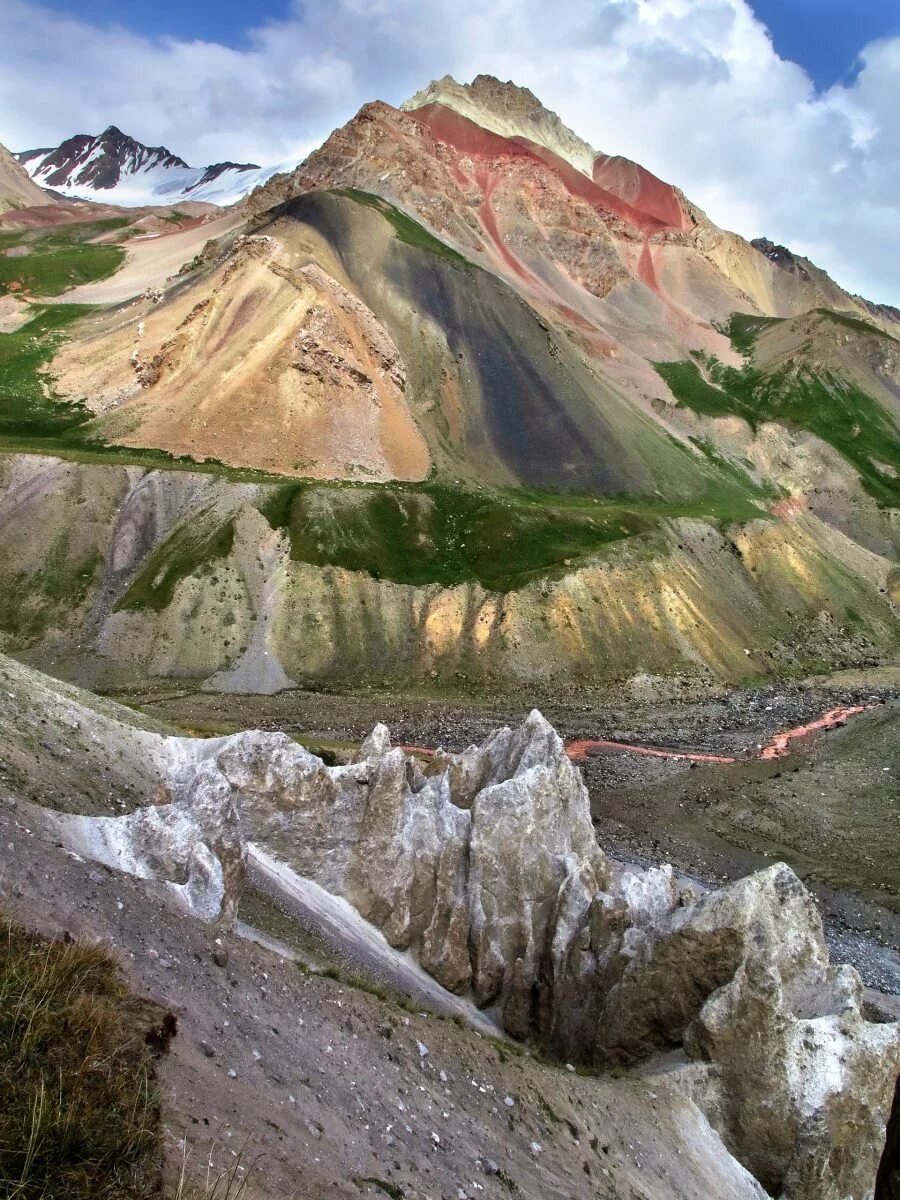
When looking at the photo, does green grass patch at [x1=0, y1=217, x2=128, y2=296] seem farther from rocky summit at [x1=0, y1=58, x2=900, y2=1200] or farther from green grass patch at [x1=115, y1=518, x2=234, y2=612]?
green grass patch at [x1=115, y1=518, x2=234, y2=612]

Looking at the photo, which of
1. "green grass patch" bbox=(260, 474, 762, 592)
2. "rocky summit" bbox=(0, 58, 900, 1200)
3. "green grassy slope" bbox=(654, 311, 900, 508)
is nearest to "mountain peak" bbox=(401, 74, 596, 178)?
"rocky summit" bbox=(0, 58, 900, 1200)

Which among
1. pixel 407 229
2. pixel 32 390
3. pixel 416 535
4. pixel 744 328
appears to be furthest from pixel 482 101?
pixel 416 535

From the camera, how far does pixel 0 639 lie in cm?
5556

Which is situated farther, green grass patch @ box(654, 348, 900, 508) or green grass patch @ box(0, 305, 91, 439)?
green grass patch @ box(654, 348, 900, 508)

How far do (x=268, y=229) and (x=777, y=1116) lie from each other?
115116 millimetres

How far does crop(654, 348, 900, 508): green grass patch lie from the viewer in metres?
127

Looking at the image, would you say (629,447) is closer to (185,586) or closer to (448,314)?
(448,314)

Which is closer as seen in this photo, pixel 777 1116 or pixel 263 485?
pixel 777 1116

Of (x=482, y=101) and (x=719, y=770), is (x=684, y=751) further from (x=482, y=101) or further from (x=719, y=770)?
(x=482, y=101)

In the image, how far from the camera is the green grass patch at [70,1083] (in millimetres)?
5695

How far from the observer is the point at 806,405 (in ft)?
456

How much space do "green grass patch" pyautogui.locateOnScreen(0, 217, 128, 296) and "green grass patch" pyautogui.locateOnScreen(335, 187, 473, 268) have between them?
61.0m

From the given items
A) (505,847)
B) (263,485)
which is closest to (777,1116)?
(505,847)

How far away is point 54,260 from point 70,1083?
17742 centimetres
